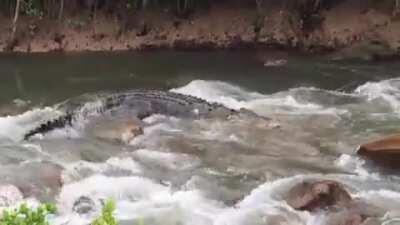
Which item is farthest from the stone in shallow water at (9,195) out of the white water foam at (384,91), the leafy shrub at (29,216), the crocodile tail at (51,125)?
the white water foam at (384,91)

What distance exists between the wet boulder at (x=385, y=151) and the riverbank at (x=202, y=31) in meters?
9.66

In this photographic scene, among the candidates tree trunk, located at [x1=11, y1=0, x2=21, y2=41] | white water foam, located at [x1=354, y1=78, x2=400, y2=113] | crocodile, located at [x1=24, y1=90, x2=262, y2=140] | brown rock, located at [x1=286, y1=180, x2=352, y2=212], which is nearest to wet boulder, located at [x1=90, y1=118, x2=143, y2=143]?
crocodile, located at [x1=24, y1=90, x2=262, y2=140]

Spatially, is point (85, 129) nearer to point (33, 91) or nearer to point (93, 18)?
point (33, 91)

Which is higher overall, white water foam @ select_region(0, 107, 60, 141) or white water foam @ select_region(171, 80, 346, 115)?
white water foam @ select_region(0, 107, 60, 141)

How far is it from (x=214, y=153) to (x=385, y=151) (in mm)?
2557

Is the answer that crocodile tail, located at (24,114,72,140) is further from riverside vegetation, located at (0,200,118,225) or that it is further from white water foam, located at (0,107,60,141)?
riverside vegetation, located at (0,200,118,225)

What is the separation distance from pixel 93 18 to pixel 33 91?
5.63 m

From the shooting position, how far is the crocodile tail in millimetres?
12634

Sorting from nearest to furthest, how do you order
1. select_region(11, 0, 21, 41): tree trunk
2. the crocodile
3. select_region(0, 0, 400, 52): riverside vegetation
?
the crocodile → select_region(11, 0, 21, 41): tree trunk → select_region(0, 0, 400, 52): riverside vegetation

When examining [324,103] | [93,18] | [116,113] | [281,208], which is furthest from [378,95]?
[93,18]

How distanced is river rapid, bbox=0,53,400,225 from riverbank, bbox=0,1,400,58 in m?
3.17

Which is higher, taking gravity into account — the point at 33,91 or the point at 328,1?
the point at 328,1

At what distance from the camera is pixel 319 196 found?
9438 millimetres

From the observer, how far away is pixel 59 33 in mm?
21578
